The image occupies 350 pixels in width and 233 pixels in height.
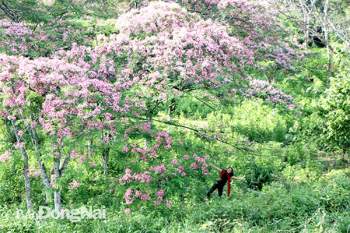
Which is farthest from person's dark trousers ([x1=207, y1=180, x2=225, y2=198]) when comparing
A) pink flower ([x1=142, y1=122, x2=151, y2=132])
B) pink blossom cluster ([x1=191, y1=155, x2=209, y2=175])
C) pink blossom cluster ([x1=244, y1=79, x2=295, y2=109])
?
pink blossom cluster ([x1=244, y1=79, x2=295, y2=109])

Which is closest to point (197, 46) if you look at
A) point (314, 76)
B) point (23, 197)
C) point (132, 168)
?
point (132, 168)

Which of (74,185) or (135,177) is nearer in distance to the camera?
(135,177)

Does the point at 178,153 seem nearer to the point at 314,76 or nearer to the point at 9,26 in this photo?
the point at 9,26

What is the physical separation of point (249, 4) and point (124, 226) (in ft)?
30.1

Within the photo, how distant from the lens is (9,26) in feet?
40.8

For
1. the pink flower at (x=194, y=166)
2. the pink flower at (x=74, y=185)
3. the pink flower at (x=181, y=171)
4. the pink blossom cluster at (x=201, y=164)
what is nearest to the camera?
the pink flower at (x=74, y=185)

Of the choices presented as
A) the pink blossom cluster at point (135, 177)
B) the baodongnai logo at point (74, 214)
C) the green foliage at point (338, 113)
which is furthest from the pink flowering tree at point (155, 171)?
the green foliage at point (338, 113)

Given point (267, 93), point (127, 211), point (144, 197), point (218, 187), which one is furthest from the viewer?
point (267, 93)

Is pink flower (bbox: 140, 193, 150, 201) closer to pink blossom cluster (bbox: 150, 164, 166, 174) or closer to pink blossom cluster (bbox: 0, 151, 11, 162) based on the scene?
pink blossom cluster (bbox: 150, 164, 166, 174)

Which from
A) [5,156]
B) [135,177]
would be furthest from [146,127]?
[5,156]

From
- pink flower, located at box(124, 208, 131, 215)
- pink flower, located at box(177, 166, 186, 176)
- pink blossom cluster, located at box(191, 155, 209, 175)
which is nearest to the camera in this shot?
pink flower, located at box(124, 208, 131, 215)

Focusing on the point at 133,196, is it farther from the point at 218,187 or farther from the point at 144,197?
the point at 218,187

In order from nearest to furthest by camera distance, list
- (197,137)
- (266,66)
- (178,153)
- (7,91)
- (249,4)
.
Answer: (7,91) → (178,153) → (197,137) → (249,4) → (266,66)

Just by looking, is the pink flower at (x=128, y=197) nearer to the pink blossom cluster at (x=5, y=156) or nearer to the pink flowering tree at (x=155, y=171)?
the pink flowering tree at (x=155, y=171)
